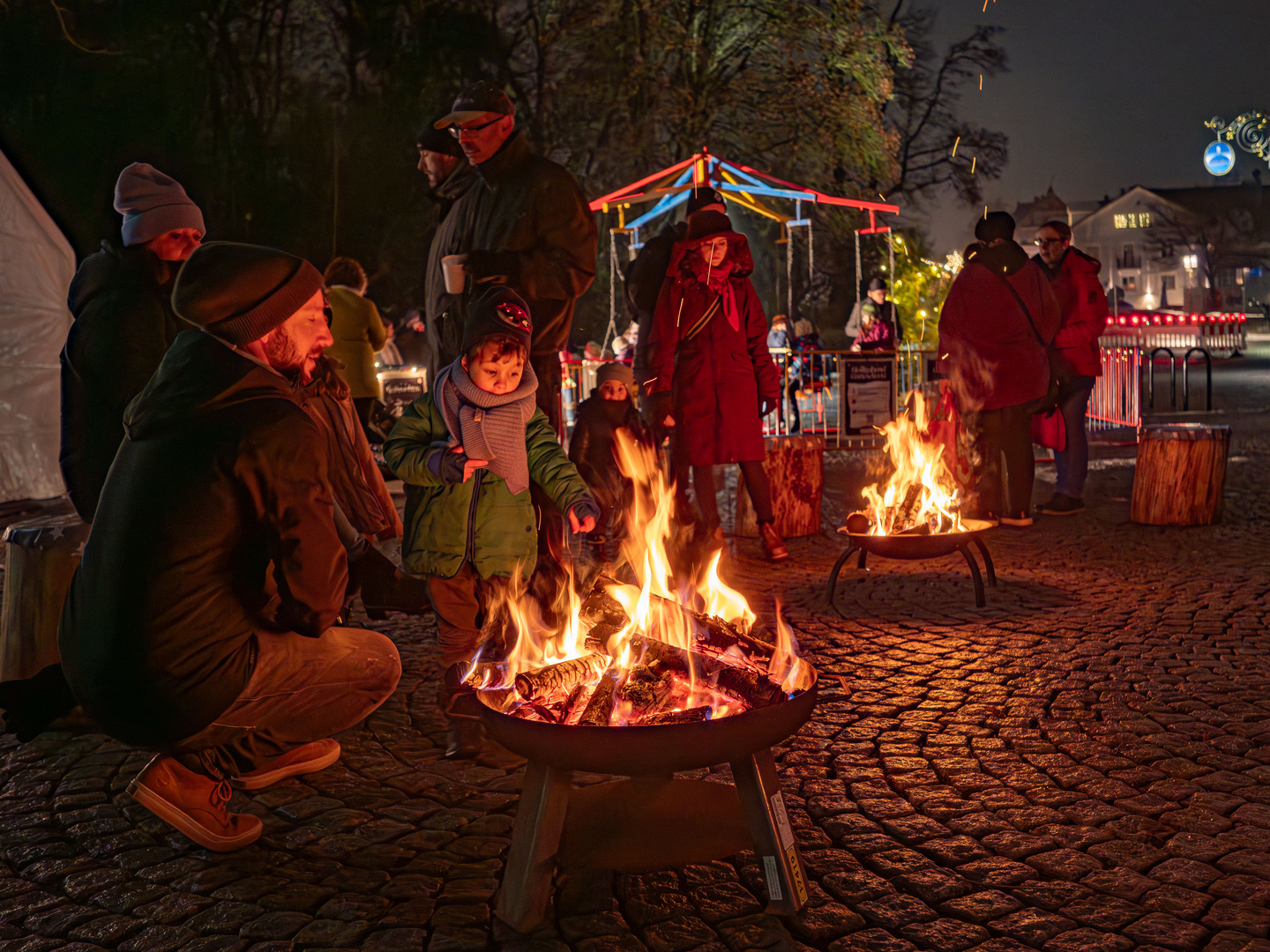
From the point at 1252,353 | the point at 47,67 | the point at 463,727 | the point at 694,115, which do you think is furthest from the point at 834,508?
the point at 1252,353

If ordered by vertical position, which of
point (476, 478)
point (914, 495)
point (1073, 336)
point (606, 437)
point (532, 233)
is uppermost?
point (532, 233)

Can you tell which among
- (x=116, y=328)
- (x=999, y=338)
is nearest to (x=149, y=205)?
(x=116, y=328)

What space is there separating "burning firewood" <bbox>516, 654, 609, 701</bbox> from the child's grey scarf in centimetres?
129

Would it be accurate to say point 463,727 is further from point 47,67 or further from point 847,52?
point 847,52

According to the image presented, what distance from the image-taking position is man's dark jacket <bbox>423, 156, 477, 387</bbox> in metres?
5.72

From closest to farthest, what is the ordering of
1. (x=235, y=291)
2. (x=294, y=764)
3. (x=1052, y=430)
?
1. (x=235, y=291)
2. (x=294, y=764)
3. (x=1052, y=430)

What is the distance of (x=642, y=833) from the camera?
11.6 ft

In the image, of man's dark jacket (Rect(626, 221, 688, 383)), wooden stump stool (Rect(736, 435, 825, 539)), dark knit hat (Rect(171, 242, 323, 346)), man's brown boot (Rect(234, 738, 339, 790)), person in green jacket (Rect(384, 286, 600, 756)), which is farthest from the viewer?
wooden stump stool (Rect(736, 435, 825, 539))

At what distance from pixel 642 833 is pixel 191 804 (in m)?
1.45

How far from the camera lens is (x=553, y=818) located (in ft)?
10.4

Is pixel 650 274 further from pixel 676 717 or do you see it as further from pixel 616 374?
pixel 676 717

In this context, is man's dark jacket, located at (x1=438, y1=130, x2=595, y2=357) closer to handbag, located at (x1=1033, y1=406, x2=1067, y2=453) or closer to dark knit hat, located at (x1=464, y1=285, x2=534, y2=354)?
dark knit hat, located at (x1=464, y1=285, x2=534, y2=354)

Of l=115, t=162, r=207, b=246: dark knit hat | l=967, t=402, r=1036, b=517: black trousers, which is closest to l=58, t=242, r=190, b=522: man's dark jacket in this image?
l=115, t=162, r=207, b=246: dark knit hat

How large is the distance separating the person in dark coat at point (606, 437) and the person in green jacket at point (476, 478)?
12.7 ft
